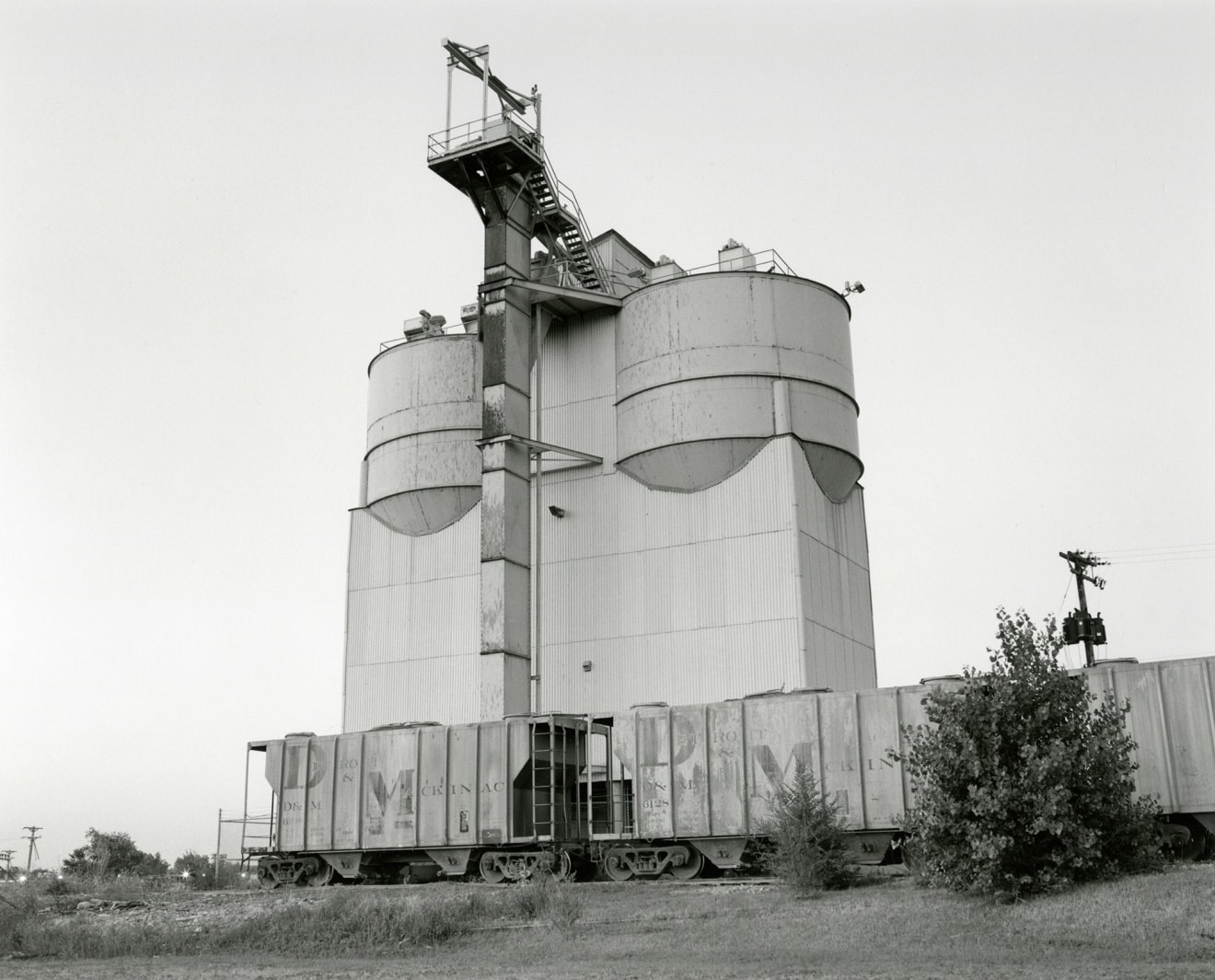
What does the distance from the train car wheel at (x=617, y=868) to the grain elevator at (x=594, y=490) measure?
27.6 ft

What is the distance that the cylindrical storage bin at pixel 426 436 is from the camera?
42.3 meters

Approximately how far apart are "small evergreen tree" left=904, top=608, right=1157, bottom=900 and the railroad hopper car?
1.67m

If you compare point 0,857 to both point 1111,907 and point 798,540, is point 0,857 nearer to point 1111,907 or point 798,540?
point 798,540

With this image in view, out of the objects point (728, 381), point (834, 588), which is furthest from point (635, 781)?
point (728, 381)

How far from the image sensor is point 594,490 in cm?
4006

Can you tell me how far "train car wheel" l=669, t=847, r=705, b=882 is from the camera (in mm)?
27156

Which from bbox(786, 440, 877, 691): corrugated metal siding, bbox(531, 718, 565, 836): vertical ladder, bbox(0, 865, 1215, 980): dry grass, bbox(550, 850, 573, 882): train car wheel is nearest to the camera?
bbox(0, 865, 1215, 980): dry grass

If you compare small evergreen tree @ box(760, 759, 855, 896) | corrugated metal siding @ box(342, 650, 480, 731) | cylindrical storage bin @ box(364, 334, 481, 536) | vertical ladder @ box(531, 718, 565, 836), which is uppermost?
cylindrical storage bin @ box(364, 334, 481, 536)

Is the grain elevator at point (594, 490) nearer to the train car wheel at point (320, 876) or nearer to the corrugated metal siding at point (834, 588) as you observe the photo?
the corrugated metal siding at point (834, 588)

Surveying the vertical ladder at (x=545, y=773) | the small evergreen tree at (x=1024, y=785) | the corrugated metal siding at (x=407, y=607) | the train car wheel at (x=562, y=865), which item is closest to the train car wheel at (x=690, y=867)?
the train car wheel at (x=562, y=865)

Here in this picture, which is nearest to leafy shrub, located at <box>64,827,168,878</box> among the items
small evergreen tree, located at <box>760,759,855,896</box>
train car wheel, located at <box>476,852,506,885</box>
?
train car wheel, located at <box>476,852,506,885</box>

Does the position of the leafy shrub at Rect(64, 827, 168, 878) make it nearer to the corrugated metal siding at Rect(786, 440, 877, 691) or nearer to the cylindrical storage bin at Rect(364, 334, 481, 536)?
the cylindrical storage bin at Rect(364, 334, 481, 536)

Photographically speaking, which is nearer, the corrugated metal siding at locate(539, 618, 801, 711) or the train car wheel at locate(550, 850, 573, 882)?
the train car wheel at locate(550, 850, 573, 882)

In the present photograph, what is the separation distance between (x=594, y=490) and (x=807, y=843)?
63.6ft
